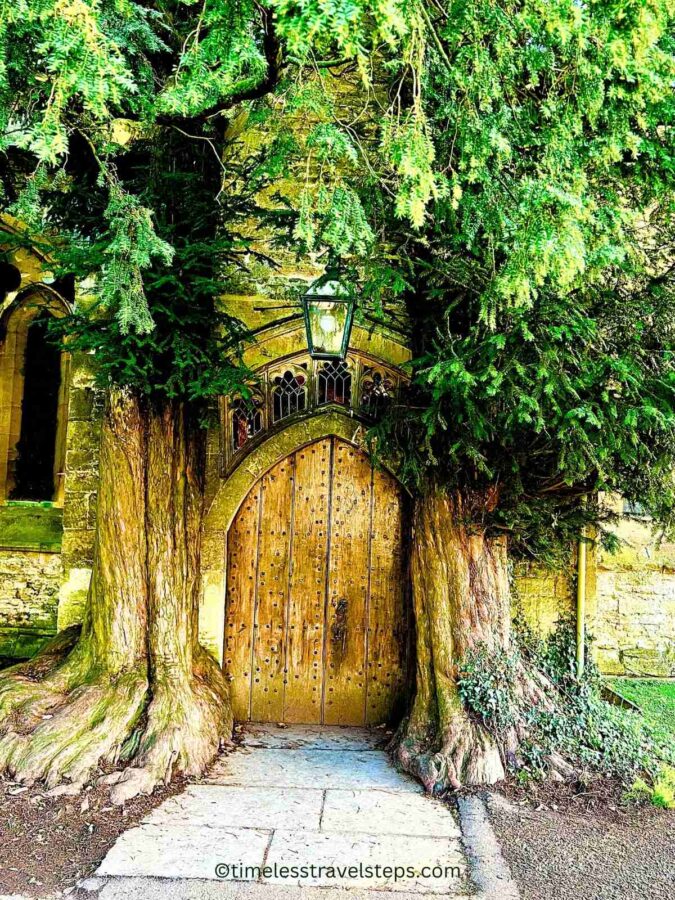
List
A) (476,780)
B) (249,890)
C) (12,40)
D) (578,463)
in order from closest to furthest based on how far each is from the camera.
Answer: (249,890), (12,40), (578,463), (476,780)

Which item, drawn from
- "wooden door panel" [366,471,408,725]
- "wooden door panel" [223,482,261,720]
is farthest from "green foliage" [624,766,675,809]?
"wooden door panel" [223,482,261,720]

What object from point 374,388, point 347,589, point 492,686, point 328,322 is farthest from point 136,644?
point 374,388

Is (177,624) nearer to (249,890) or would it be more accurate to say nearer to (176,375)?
(176,375)

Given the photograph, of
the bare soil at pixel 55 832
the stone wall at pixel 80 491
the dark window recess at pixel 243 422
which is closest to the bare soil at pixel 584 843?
the bare soil at pixel 55 832

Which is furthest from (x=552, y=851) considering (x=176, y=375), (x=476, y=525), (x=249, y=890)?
(x=176, y=375)

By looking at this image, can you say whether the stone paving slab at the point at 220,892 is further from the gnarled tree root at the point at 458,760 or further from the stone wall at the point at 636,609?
the stone wall at the point at 636,609

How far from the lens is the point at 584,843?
3.79 metres

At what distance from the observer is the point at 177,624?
5141mm

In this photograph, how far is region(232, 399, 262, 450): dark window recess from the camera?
6.00 m

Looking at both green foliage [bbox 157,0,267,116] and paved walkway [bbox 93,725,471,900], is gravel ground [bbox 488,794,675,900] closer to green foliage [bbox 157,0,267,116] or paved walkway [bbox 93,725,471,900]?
paved walkway [bbox 93,725,471,900]

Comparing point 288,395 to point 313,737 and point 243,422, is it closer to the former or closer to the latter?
point 243,422

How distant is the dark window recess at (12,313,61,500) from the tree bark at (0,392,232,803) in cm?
233

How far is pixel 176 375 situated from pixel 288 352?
1445 mm

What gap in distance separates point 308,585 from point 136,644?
4.98 feet
